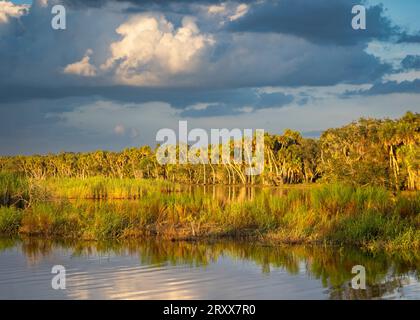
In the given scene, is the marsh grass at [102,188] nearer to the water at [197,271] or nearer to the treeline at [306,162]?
the treeline at [306,162]

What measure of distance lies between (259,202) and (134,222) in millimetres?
4614

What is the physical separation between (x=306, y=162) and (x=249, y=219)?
75635 millimetres

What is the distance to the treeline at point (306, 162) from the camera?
196 ft

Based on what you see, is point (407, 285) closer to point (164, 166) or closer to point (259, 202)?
point (259, 202)

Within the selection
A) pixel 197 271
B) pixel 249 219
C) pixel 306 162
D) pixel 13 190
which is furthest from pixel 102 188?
pixel 306 162

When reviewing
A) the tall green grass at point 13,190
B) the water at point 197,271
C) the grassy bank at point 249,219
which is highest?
the tall green grass at point 13,190

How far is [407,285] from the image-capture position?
1205 centimetres

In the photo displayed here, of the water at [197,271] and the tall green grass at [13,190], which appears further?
the tall green grass at [13,190]

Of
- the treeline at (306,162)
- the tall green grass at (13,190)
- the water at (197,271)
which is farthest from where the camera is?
the treeline at (306,162)

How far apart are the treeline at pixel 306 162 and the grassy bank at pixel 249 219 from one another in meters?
5.28

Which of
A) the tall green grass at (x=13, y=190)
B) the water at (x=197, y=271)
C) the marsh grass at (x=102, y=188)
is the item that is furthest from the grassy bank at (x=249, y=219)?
the marsh grass at (x=102, y=188)

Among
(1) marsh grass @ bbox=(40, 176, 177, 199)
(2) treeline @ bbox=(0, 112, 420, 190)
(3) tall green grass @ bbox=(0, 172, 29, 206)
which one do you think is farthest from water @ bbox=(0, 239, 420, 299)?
(1) marsh grass @ bbox=(40, 176, 177, 199)

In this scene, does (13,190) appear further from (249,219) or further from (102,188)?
(102,188)

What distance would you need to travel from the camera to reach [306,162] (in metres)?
94.3
